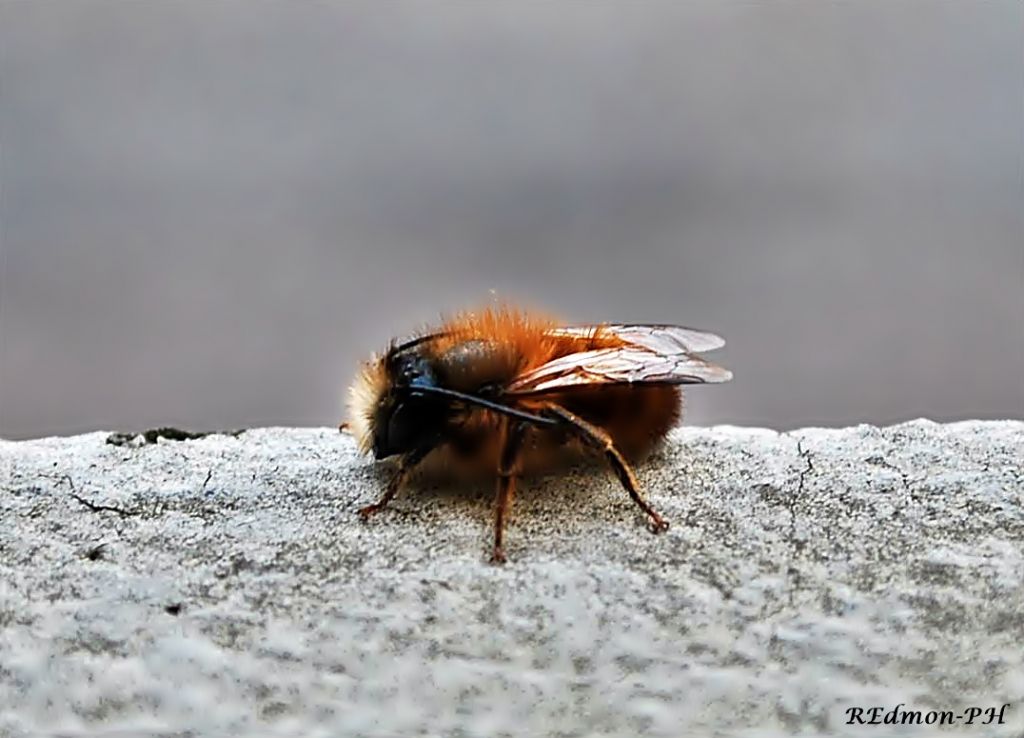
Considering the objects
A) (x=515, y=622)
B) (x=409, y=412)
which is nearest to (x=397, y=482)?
(x=409, y=412)

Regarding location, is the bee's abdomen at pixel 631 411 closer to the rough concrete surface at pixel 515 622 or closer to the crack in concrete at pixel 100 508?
the rough concrete surface at pixel 515 622

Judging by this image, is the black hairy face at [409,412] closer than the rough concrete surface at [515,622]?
No

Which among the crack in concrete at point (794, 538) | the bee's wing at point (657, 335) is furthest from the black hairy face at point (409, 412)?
the crack in concrete at point (794, 538)

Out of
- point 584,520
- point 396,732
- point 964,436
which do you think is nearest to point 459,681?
point 396,732

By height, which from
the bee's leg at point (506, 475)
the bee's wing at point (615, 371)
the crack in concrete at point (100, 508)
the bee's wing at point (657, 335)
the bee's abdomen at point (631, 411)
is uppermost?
the bee's wing at point (657, 335)

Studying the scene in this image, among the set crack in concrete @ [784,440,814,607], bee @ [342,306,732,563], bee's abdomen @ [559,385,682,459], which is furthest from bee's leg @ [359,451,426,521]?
crack in concrete @ [784,440,814,607]
